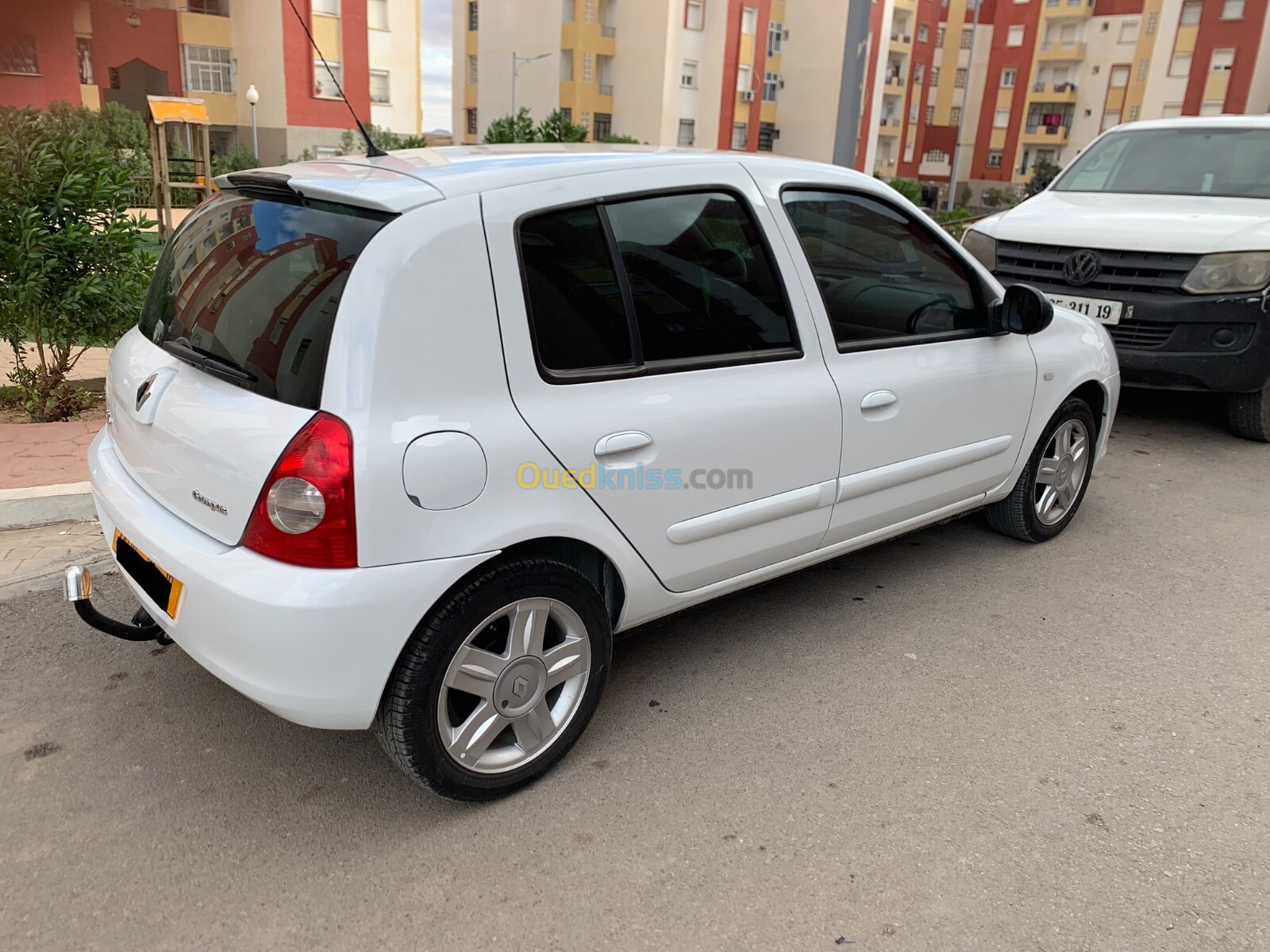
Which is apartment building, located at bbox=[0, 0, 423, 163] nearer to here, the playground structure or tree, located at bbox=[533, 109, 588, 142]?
tree, located at bbox=[533, 109, 588, 142]

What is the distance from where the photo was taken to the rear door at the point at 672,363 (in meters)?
2.58

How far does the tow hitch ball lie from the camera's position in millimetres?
2689

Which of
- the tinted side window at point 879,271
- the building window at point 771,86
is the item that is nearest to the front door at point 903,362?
the tinted side window at point 879,271

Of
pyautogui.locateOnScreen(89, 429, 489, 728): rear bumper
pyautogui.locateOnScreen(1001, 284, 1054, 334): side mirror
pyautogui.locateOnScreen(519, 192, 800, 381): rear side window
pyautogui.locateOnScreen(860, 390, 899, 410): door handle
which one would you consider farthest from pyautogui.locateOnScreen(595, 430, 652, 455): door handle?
pyautogui.locateOnScreen(1001, 284, 1054, 334): side mirror

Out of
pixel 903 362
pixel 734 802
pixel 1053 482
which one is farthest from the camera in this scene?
pixel 1053 482

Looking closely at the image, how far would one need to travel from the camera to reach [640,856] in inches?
100

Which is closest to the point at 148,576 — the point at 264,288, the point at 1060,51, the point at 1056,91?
the point at 264,288

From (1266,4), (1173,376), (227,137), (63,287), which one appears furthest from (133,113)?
(1266,4)

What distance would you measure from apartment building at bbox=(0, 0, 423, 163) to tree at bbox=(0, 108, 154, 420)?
116ft

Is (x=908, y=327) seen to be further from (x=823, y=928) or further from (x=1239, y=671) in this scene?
(x=823, y=928)

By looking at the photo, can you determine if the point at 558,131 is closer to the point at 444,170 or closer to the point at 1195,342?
the point at 1195,342

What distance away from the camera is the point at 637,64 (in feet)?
149

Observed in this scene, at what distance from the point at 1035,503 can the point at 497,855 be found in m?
3.08

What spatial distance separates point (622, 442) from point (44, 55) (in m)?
24.0
